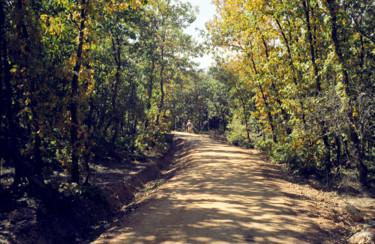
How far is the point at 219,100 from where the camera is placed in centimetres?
4919

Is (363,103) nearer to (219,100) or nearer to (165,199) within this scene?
(165,199)

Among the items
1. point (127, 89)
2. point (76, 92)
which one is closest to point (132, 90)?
point (127, 89)

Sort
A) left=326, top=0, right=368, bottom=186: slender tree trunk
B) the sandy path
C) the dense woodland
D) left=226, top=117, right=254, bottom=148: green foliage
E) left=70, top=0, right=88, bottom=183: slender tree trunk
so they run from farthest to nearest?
left=226, top=117, right=254, bottom=148: green foliage < left=326, top=0, right=368, bottom=186: slender tree trunk < left=70, top=0, right=88, bottom=183: slender tree trunk < the dense woodland < the sandy path

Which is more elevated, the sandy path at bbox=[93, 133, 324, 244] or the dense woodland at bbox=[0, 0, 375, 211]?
the dense woodland at bbox=[0, 0, 375, 211]

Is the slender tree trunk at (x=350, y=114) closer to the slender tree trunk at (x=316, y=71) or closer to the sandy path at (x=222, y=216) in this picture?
the slender tree trunk at (x=316, y=71)

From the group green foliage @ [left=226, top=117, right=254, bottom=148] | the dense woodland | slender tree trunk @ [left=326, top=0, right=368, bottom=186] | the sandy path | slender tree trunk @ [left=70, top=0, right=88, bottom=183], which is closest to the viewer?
the sandy path

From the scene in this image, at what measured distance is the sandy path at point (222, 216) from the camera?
5699 millimetres

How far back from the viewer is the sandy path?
5699mm

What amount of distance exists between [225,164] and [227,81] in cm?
1417

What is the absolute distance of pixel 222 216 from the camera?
22.1ft

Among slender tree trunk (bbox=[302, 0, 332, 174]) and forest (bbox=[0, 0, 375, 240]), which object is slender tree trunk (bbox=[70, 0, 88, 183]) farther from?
slender tree trunk (bbox=[302, 0, 332, 174])

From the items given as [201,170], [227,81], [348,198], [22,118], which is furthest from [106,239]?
[227,81]

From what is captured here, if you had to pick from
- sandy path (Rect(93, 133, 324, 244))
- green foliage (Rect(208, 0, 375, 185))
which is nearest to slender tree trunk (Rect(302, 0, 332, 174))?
green foliage (Rect(208, 0, 375, 185))

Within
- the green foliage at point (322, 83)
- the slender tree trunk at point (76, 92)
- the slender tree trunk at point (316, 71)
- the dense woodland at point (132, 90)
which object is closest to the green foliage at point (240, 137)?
the dense woodland at point (132, 90)
